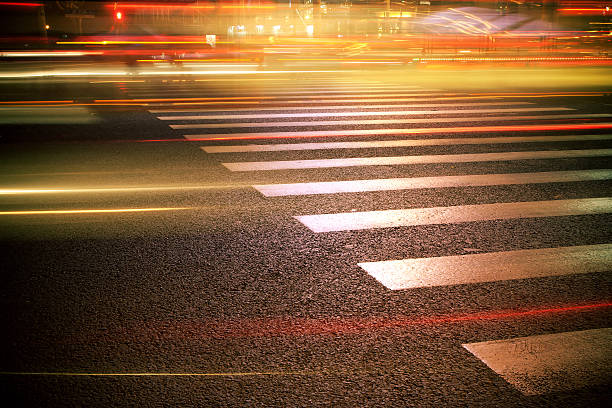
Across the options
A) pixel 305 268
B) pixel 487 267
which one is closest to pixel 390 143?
pixel 487 267

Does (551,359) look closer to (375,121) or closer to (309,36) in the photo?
(375,121)

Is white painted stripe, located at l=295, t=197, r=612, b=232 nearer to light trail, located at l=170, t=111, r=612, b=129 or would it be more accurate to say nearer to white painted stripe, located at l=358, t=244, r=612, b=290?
white painted stripe, located at l=358, t=244, r=612, b=290

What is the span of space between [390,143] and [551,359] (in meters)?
6.37

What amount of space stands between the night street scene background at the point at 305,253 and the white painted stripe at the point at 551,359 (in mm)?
15

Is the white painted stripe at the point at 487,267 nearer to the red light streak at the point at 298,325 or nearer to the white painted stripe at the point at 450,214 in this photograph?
the red light streak at the point at 298,325

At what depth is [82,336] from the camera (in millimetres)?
3412

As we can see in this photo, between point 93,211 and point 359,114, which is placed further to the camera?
point 359,114

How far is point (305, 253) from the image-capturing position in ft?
15.7

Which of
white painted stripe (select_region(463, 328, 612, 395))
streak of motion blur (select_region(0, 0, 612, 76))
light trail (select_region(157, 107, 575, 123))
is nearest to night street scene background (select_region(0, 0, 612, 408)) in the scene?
white painted stripe (select_region(463, 328, 612, 395))

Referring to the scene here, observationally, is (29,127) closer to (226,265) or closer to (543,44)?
(226,265)

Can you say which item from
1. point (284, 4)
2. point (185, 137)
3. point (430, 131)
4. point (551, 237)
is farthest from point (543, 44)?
point (551, 237)

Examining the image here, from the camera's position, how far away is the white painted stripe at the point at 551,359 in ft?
9.78

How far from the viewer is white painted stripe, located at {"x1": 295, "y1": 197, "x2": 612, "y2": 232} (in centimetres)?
551

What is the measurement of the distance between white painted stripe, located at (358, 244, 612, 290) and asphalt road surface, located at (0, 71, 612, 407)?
22 millimetres
